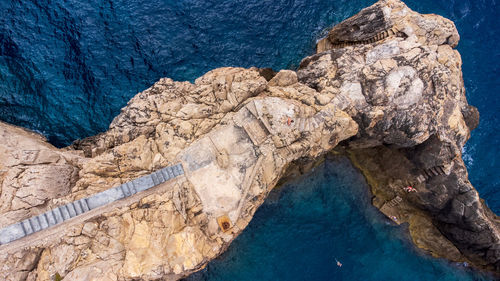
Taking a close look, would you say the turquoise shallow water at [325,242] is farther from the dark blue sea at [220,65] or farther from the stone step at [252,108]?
the stone step at [252,108]

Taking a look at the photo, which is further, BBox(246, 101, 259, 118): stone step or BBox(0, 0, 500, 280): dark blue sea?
BBox(0, 0, 500, 280): dark blue sea

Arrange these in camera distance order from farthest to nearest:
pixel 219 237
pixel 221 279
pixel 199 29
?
1. pixel 199 29
2. pixel 221 279
3. pixel 219 237

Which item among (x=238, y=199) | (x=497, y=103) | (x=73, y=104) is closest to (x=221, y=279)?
(x=238, y=199)

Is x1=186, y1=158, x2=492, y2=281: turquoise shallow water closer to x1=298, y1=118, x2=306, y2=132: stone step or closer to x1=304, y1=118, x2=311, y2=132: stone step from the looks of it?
x1=304, y1=118, x2=311, y2=132: stone step

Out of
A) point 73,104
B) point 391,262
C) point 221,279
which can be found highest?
point 73,104

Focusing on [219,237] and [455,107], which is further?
[455,107]

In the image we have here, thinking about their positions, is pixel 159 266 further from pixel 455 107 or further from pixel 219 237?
pixel 455 107

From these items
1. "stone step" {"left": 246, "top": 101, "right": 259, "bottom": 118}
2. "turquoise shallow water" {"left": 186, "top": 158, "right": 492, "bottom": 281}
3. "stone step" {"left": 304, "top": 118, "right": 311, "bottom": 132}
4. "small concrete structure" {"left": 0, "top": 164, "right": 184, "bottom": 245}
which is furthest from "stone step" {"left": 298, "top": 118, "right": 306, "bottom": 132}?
"small concrete structure" {"left": 0, "top": 164, "right": 184, "bottom": 245}
